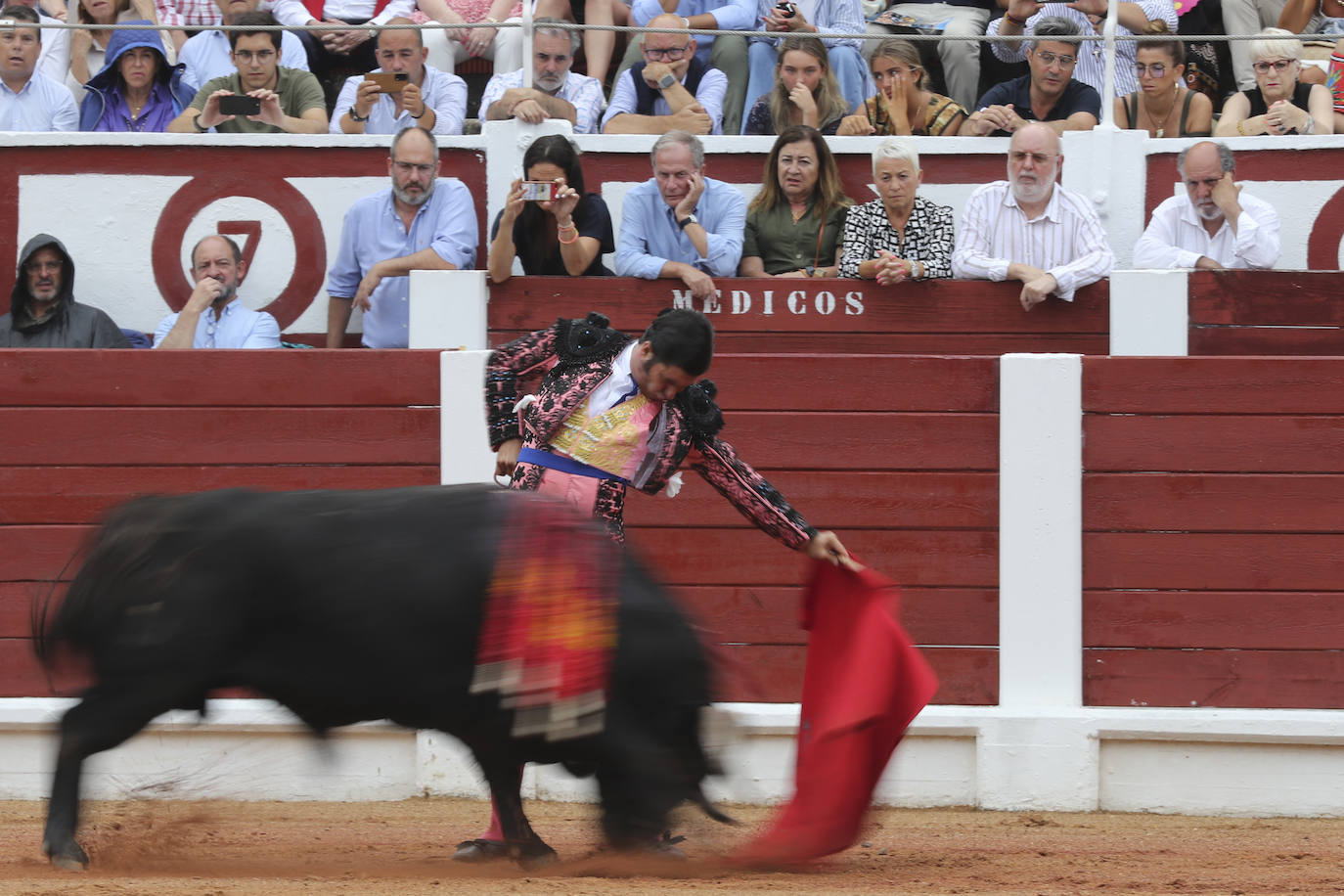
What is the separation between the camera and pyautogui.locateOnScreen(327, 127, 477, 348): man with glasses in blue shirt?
636 centimetres

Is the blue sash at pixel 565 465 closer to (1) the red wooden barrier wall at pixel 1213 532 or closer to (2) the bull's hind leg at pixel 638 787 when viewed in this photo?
(2) the bull's hind leg at pixel 638 787

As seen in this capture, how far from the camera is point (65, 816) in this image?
12.2 ft

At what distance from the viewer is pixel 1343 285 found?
19.9 feet

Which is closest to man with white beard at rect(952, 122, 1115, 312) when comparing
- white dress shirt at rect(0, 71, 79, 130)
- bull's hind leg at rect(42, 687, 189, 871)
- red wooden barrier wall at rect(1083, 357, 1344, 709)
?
red wooden barrier wall at rect(1083, 357, 1344, 709)

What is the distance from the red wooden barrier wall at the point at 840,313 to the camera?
6.14m

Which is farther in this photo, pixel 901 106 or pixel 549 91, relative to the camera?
pixel 549 91

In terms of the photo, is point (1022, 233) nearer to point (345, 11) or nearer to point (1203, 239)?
point (1203, 239)

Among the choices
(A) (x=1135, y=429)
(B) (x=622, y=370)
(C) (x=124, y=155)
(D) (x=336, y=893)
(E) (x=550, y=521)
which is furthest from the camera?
(C) (x=124, y=155)

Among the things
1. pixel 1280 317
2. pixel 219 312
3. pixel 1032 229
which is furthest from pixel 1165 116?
pixel 219 312

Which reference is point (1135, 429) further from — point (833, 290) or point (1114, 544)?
point (833, 290)

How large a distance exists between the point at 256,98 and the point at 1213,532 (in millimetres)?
4076

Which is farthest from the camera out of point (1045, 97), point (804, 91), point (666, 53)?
point (666, 53)

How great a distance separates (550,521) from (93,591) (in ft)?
3.33

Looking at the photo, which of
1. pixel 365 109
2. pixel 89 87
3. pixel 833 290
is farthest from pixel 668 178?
pixel 89 87
